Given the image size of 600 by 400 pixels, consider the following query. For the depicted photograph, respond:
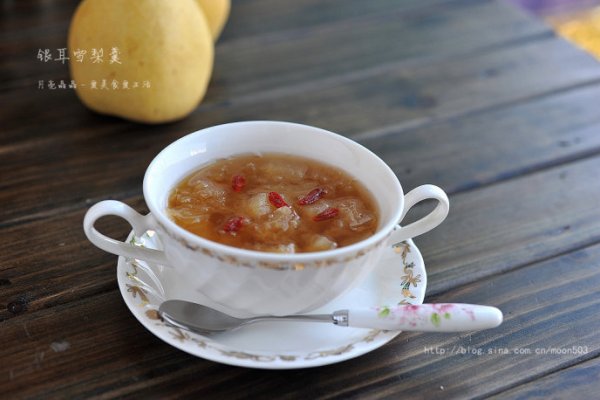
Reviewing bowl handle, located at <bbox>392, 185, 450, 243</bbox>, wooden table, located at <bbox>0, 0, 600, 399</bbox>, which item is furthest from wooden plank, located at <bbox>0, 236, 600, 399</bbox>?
bowl handle, located at <bbox>392, 185, 450, 243</bbox>

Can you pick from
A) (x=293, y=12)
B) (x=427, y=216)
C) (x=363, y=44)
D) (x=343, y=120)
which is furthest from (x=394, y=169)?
(x=293, y=12)

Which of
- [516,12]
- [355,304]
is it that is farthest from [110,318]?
[516,12]

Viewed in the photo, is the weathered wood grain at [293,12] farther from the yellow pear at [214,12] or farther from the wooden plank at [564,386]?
the wooden plank at [564,386]

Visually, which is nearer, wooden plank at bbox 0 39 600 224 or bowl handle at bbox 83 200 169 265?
bowl handle at bbox 83 200 169 265

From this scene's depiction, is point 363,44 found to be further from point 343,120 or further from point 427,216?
point 427,216

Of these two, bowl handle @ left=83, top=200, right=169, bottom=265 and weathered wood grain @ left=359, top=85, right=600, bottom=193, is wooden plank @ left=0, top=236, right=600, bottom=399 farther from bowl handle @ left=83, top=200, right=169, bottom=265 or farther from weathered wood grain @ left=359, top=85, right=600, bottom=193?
weathered wood grain @ left=359, top=85, right=600, bottom=193

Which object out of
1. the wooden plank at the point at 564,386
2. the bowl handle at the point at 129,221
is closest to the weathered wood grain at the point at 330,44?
the bowl handle at the point at 129,221
